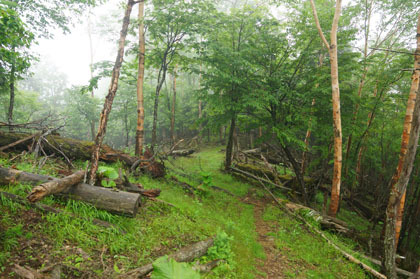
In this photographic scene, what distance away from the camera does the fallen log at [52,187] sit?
3.06m

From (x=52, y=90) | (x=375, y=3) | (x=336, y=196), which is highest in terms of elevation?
(x=375, y=3)

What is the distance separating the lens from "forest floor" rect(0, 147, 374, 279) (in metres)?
2.75

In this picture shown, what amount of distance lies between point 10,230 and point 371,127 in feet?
39.0

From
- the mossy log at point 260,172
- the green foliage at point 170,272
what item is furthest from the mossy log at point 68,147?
the mossy log at point 260,172

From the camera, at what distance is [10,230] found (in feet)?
9.27

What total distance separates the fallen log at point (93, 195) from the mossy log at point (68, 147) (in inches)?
104

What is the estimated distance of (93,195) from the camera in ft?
12.8

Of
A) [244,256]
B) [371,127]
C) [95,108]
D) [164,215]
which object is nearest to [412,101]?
[371,127]

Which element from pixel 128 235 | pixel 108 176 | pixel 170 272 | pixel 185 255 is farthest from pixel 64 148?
pixel 170 272

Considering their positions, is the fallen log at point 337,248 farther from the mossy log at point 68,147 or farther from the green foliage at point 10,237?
the green foliage at point 10,237

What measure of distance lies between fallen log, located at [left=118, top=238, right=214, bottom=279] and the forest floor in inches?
5.8

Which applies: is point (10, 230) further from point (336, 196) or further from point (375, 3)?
point (375, 3)

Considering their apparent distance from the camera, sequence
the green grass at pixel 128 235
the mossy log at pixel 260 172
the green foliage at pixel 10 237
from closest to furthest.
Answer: the green foliage at pixel 10 237 → the green grass at pixel 128 235 → the mossy log at pixel 260 172

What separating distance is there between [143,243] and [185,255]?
80 cm
